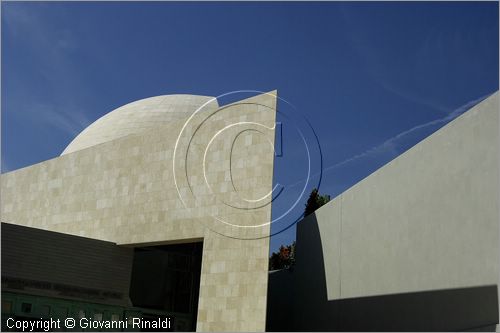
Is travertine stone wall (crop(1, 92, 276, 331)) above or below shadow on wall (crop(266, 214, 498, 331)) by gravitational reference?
above

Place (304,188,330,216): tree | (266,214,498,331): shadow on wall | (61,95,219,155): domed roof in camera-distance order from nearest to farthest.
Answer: (266,214,498,331): shadow on wall < (61,95,219,155): domed roof < (304,188,330,216): tree

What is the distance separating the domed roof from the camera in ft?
96.3

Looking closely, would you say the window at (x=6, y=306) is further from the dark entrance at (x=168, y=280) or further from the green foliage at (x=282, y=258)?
the green foliage at (x=282, y=258)

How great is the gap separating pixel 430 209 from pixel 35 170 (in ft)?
58.1

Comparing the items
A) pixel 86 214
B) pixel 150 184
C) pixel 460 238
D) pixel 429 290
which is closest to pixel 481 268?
pixel 460 238

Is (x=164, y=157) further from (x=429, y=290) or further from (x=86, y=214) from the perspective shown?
(x=429, y=290)

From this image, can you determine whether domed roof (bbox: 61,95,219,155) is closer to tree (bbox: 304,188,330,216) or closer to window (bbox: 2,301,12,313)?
window (bbox: 2,301,12,313)

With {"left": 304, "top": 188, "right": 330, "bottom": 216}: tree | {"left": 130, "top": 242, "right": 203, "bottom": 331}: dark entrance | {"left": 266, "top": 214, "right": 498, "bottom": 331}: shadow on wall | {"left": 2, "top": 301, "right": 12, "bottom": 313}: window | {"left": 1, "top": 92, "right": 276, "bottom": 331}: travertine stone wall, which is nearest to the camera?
{"left": 266, "top": 214, "right": 498, "bottom": 331}: shadow on wall

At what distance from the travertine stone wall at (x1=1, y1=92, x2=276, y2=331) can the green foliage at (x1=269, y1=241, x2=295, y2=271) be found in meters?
26.8

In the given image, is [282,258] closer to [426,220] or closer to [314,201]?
[314,201]

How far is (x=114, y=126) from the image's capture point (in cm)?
3008

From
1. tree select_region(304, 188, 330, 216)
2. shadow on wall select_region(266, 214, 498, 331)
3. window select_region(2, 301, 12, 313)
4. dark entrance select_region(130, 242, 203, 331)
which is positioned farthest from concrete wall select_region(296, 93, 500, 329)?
tree select_region(304, 188, 330, 216)

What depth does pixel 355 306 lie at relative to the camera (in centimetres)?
2209

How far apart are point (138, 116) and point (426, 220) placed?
17189 millimetres
